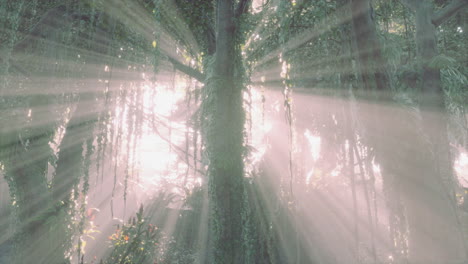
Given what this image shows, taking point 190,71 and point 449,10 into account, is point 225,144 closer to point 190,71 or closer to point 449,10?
point 190,71

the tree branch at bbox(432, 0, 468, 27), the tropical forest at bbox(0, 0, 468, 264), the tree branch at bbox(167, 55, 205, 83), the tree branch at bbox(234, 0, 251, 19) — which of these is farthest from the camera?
the tree branch at bbox(167, 55, 205, 83)

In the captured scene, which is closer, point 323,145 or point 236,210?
point 236,210

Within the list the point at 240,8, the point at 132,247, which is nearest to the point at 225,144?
the point at 240,8

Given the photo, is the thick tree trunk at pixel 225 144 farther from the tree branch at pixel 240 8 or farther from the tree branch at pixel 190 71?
the tree branch at pixel 190 71

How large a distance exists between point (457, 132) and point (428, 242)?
271 inches

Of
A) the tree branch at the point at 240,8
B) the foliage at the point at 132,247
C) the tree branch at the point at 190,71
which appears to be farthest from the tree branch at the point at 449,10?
the foliage at the point at 132,247

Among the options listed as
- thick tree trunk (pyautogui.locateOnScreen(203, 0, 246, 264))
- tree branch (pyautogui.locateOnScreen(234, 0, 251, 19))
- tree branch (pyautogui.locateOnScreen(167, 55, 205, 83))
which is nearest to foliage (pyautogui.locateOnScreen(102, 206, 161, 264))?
thick tree trunk (pyautogui.locateOnScreen(203, 0, 246, 264))

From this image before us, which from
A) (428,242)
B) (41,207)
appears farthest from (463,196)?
(41,207)

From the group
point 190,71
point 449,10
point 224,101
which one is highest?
point 449,10

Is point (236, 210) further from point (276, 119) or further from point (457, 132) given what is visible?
point (457, 132)

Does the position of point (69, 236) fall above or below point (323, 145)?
below

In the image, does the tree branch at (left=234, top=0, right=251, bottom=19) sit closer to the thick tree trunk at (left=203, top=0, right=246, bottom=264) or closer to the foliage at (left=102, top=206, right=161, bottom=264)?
the thick tree trunk at (left=203, top=0, right=246, bottom=264)

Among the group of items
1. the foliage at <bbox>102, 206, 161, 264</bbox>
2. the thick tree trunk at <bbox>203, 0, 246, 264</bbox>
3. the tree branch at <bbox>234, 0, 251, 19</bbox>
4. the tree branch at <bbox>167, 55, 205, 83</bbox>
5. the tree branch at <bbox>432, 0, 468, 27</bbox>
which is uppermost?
the tree branch at <bbox>432, 0, 468, 27</bbox>

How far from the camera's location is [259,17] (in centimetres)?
590
